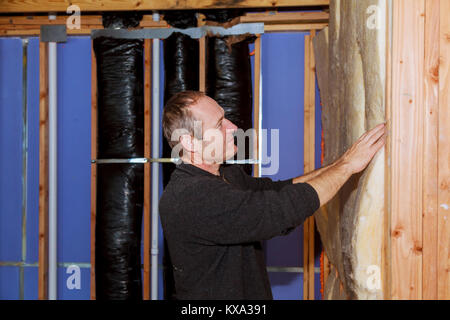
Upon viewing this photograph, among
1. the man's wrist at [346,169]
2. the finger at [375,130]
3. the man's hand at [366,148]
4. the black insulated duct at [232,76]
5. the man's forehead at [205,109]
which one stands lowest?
the man's wrist at [346,169]

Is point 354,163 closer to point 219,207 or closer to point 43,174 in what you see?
point 219,207

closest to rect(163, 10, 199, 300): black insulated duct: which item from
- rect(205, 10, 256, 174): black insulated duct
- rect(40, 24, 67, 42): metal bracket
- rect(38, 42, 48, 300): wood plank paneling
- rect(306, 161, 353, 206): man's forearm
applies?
rect(205, 10, 256, 174): black insulated duct

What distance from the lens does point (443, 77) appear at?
1.29m

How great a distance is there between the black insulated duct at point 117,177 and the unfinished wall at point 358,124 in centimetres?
133

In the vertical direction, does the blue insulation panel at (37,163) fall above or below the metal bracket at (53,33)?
below

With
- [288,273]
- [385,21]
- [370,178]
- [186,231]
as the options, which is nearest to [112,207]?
[288,273]

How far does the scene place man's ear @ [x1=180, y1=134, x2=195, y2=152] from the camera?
4.89 ft

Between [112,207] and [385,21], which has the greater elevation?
[385,21]

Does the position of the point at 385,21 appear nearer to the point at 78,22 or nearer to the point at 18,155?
the point at 78,22

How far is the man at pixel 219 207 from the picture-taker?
1271 mm

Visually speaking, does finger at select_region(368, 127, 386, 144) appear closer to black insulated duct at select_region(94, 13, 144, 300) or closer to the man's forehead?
the man's forehead

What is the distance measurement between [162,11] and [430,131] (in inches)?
83.7

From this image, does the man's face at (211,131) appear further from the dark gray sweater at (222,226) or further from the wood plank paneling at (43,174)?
the wood plank paneling at (43,174)

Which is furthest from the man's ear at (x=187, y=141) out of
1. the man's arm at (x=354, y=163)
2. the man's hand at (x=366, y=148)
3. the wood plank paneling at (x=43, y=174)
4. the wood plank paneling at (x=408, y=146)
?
the wood plank paneling at (x=43, y=174)
